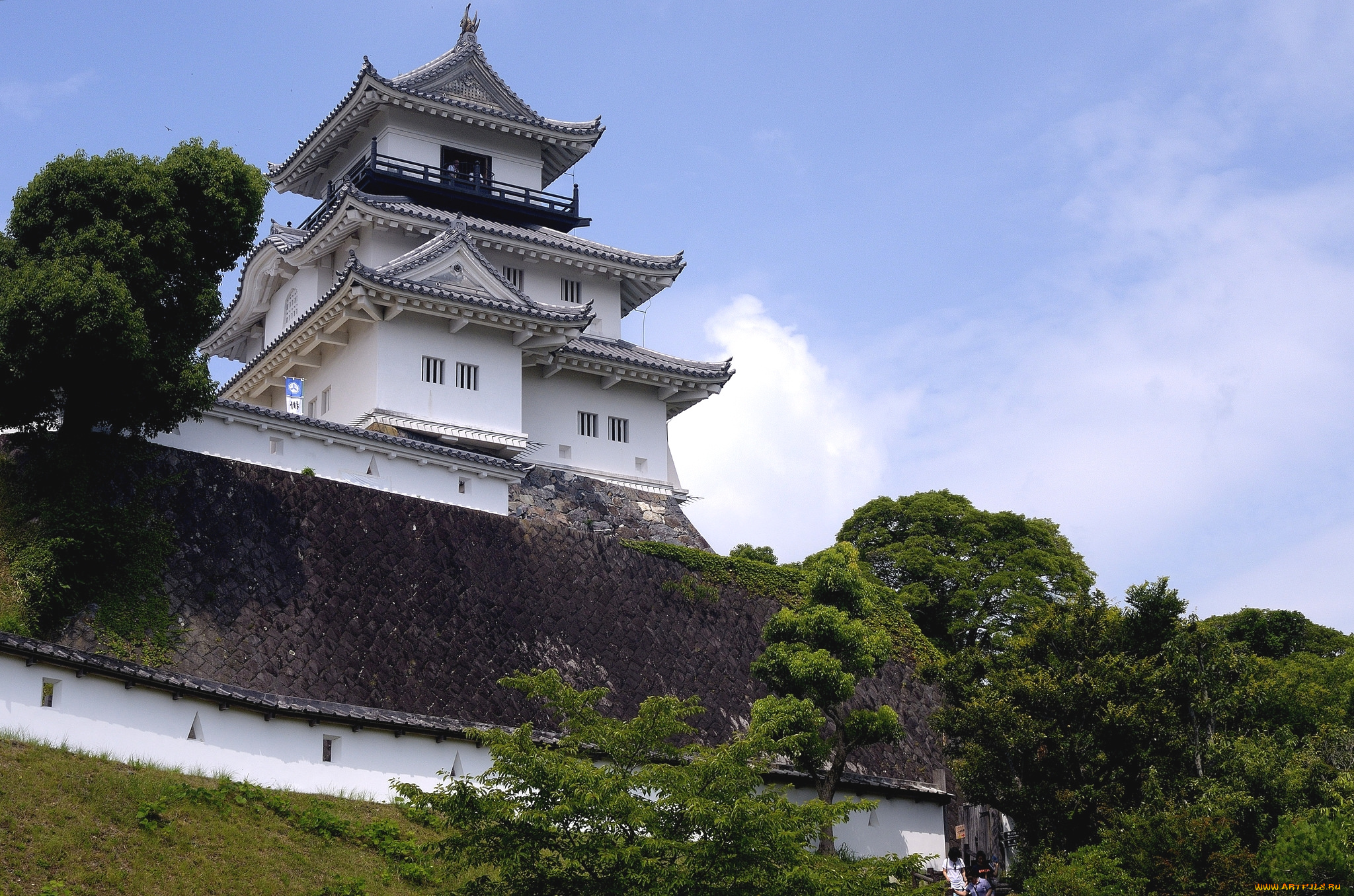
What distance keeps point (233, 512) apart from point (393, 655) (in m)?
3.85

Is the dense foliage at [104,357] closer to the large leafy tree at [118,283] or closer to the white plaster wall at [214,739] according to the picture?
the large leafy tree at [118,283]

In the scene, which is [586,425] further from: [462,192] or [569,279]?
[462,192]

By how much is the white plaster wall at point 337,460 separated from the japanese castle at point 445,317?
33mm

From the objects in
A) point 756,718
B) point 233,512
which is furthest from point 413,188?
point 756,718

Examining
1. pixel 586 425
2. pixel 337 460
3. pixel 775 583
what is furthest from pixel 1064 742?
pixel 586 425

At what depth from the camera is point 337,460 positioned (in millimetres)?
26672

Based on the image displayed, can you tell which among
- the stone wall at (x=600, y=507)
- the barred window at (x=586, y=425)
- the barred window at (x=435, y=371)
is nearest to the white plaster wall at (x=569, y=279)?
the barred window at (x=586, y=425)

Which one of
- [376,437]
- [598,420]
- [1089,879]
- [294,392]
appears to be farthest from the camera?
[598,420]

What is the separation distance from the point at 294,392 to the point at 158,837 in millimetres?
17934

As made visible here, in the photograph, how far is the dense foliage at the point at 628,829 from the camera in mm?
14539

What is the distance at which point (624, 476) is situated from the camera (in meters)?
35.3

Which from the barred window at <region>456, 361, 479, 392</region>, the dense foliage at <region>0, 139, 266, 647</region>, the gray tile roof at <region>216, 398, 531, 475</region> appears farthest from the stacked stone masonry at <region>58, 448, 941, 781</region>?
the barred window at <region>456, 361, 479, 392</region>

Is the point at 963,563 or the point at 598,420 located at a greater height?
the point at 598,420

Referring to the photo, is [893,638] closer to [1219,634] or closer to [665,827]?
[1219,634]
